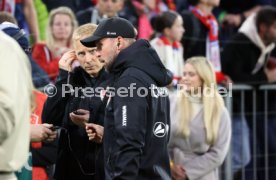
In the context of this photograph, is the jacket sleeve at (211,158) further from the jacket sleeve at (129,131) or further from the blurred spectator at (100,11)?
the jacket sleeve at (129,131)

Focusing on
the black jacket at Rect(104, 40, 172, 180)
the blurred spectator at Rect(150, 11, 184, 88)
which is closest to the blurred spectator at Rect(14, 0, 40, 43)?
the blurred spectator at Rect(150, 11, 184, 88)

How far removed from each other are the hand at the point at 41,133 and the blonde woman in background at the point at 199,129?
234 centimetres

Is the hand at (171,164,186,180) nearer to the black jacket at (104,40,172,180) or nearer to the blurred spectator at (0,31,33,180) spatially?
the black jacket at (104,40,172,180)

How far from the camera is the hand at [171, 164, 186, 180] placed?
9242mm

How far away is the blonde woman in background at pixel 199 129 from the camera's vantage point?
9.28 metres

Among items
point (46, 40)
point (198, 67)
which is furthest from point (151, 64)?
point (46, 40)

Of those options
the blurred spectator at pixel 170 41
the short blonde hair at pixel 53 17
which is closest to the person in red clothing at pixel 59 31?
the short blonde hair at pixel 53 17

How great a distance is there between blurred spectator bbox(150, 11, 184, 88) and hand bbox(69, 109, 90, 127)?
372 centimetres

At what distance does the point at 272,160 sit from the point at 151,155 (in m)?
4.88

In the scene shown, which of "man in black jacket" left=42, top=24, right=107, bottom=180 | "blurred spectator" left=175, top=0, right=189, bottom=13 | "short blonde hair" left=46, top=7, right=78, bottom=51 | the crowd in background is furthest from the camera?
"blurred spectator" left=175, top=0, right=189, bottom=13

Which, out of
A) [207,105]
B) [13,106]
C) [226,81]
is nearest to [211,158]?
[207,105]

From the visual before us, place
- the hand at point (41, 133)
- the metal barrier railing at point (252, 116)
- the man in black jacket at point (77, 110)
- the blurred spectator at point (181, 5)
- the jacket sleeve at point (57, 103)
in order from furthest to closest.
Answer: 1. the blurred spectator at point (181, 5)
2. the metal barrier railing at point (252, 116)
3. the jacket sleeve at point (57, 103)
4. the man in black jacket at point (77, 110)
5. the hand at point (41, 133)

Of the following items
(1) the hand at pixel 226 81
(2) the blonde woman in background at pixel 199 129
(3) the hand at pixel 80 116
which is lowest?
(2) the blonde woman in background at pixel 199 129

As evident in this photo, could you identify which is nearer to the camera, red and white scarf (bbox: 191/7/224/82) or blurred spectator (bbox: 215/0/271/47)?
red and white scarf (bbox: 191/7/224/82)
